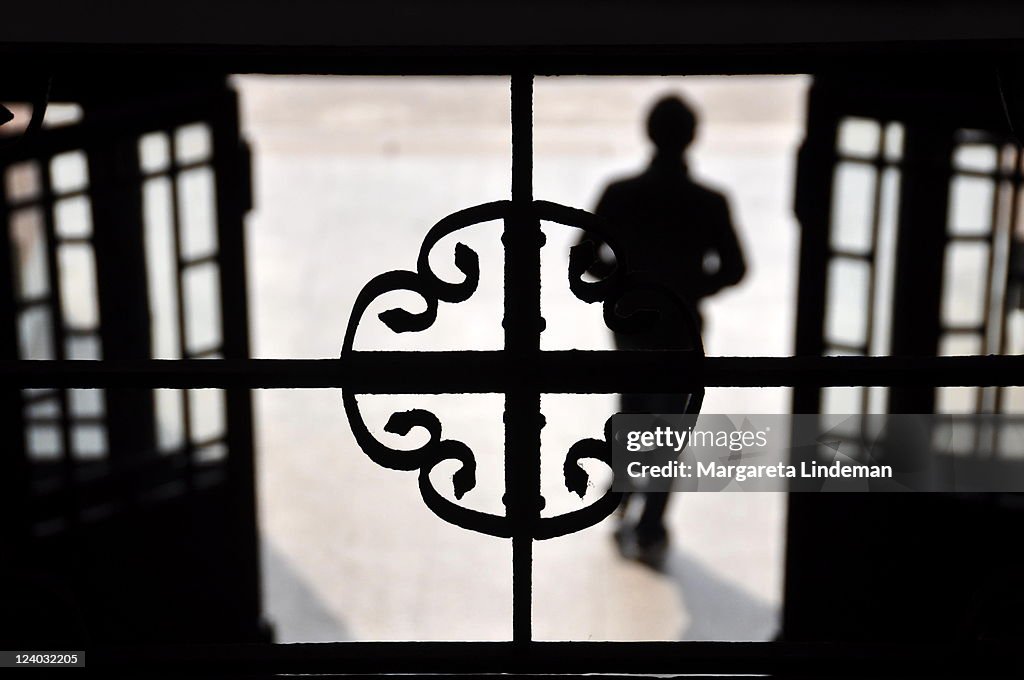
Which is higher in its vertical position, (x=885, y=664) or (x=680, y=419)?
(x=680, y=419)

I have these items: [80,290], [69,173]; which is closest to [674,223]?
[69,173]

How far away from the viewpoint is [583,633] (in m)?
3.36

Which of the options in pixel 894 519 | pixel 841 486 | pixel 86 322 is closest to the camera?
pixel 894 519

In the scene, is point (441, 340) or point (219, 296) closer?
point (219, 296)

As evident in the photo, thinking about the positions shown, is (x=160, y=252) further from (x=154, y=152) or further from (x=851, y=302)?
(x=851, y=302)

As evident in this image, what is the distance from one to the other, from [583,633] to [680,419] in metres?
2.39

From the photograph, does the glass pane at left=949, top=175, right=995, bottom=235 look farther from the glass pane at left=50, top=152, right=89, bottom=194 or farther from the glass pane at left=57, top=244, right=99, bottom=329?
the glass pane at left=57, top=244, right=99, bottom=329

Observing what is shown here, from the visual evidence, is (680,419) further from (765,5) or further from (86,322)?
(86,322)

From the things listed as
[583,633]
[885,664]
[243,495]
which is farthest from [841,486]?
[885,664]

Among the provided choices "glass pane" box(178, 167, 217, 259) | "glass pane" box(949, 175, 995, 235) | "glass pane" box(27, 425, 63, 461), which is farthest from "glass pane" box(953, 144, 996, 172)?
"glass pane" box(27, 425, 63, 461)

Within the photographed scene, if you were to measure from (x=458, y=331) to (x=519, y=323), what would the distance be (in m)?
4.49

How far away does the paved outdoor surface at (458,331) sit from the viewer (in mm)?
3545

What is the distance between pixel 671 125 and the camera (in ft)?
9.47

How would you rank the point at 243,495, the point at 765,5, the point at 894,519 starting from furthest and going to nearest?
the point at 894,519, the point at 243,495, the point at 765,5
